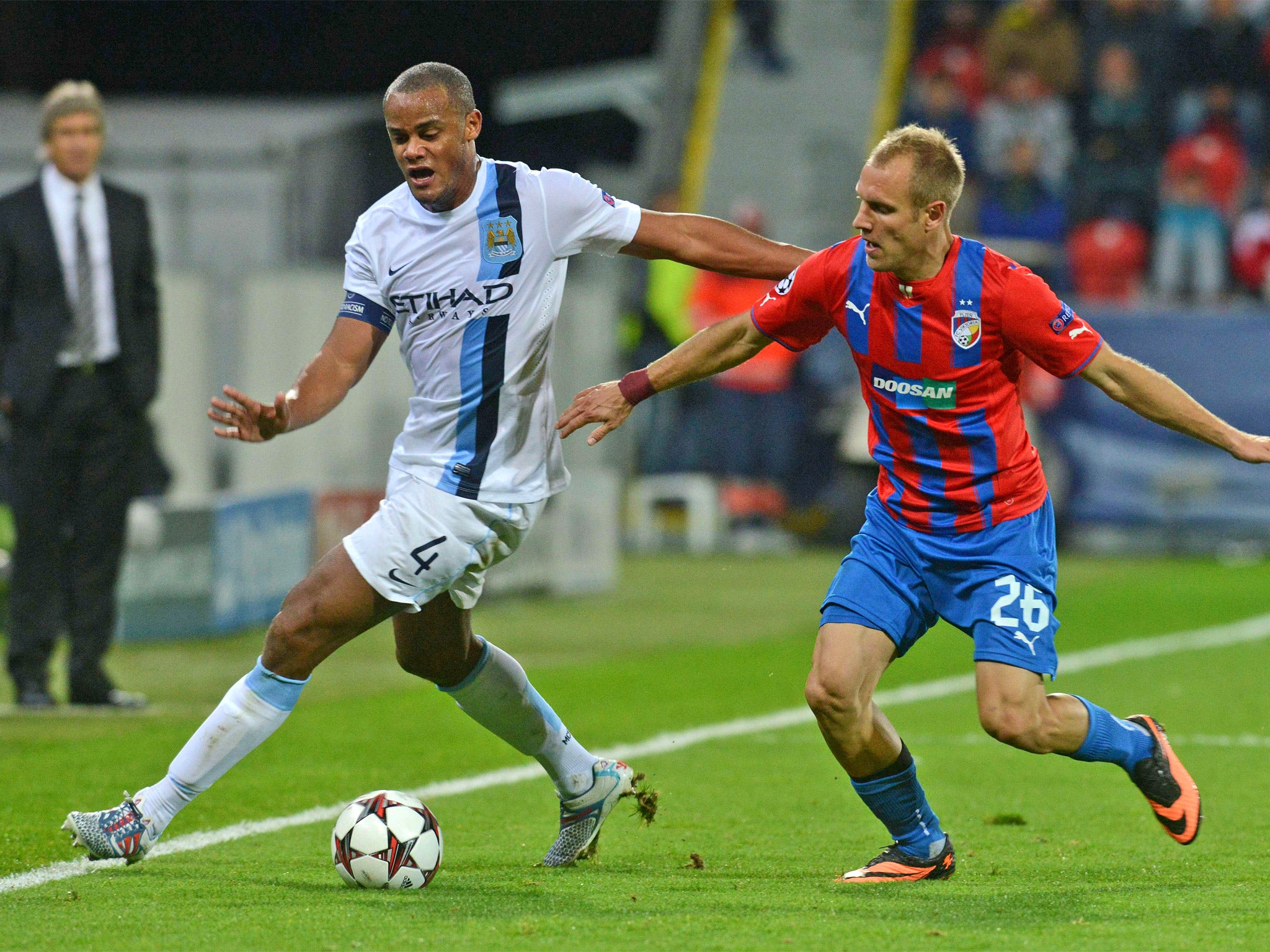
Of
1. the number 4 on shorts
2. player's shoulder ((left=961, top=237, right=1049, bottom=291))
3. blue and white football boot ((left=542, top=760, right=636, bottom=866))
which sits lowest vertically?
blue and white football boot ((left=542, top=760, right=636, bottom=866))

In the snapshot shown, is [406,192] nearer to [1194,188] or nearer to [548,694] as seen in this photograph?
[548,694]

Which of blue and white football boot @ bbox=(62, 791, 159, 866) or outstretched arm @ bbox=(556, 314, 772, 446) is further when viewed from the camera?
outstretched arm @ bbox=(556, 314, 772, 446)

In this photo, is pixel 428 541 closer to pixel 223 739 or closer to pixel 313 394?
pixel 313 394

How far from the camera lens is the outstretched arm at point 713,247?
543 centimetres

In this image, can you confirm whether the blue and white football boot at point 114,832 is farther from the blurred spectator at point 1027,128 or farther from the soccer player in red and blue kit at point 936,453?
the blurred spectator at point 1027,128

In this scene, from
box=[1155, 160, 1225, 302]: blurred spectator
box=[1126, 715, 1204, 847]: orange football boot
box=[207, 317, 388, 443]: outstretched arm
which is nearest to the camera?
box=[207, 317, 388, 443]: outstretched arm

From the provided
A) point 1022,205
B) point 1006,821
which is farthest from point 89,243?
point 1022,205

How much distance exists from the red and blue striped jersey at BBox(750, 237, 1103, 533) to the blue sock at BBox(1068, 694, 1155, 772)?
23.1 inches

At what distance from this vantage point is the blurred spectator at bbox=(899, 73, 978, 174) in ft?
72.2

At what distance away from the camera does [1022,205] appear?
21391 mm

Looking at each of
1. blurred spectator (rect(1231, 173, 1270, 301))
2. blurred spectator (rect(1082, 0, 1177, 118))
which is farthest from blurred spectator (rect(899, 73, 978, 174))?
blurred spectator (rect(1231, 173, 1270, 301))

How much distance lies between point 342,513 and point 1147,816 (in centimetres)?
742

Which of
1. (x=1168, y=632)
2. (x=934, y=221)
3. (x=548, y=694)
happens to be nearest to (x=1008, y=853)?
(x=934, y=221)

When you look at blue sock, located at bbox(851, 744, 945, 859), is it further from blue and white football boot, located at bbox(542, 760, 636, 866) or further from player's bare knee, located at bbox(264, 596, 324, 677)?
player's bare knee, located at bbox(264, 596, 324, 677)
